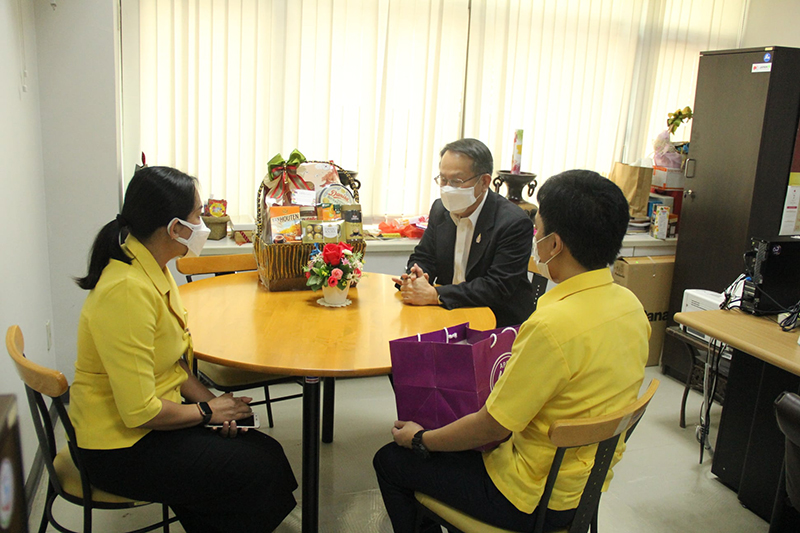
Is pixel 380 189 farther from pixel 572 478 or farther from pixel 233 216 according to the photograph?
pixel 572 478

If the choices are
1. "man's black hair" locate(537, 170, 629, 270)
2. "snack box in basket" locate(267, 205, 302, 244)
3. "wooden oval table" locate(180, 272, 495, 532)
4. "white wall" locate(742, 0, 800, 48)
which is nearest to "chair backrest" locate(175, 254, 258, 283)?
"wooden oval table" locate(180, 272, 495, 532)

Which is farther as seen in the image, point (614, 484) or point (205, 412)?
point (614, 484)

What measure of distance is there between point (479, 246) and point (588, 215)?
1221mm

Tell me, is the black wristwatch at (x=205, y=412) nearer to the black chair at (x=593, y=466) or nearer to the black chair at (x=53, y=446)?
the black chair at (x=53, y=446)

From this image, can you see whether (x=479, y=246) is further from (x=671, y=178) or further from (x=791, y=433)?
(x=671, y=178)

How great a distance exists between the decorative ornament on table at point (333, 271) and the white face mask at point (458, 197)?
1.81ft

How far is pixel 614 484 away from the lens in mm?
2689

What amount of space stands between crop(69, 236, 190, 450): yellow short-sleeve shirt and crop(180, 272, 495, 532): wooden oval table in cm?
18

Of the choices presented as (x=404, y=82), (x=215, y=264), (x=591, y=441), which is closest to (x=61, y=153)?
(x=215, y=264)

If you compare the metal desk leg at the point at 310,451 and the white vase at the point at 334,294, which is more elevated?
the white vase at the point at 334,294

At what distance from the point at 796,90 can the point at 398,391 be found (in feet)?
10.5

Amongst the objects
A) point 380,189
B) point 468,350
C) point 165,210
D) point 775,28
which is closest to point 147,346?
point 165,210

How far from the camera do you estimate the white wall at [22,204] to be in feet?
6.98

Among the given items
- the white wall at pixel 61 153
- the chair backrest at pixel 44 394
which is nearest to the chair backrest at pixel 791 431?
the chair backrest at pixel 44 394
